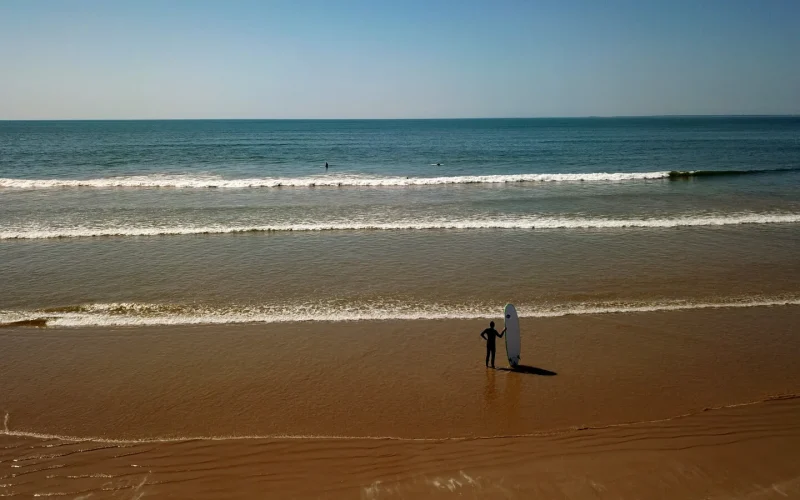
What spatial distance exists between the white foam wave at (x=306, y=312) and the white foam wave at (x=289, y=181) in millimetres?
22034

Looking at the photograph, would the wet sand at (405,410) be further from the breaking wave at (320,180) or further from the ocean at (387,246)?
the breaking wave at (320,180)

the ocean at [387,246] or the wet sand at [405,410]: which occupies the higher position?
the ocean at [387,246]

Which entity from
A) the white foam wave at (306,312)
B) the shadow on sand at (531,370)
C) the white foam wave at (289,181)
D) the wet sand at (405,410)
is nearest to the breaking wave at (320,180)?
the white foam wave at (289,181)

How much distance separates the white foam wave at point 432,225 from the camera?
20.4 meters

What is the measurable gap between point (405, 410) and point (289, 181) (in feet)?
96.5

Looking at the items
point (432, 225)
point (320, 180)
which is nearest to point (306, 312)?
point (432, 225)

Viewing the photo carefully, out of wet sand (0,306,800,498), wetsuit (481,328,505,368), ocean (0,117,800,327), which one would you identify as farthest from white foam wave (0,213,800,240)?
wetsuit (481,328,505,368)

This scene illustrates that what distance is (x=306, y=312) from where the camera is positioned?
1275cm

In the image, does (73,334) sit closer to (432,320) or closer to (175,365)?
(175,365)

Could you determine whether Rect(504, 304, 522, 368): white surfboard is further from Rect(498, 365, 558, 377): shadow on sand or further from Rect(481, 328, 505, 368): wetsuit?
Rect(481, 328, 505, 368): wetsuit

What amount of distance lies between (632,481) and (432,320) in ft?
20.1

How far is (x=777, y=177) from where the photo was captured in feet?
117

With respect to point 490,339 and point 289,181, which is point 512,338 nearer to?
point 490,339

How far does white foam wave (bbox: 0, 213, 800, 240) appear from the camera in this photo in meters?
20.4
